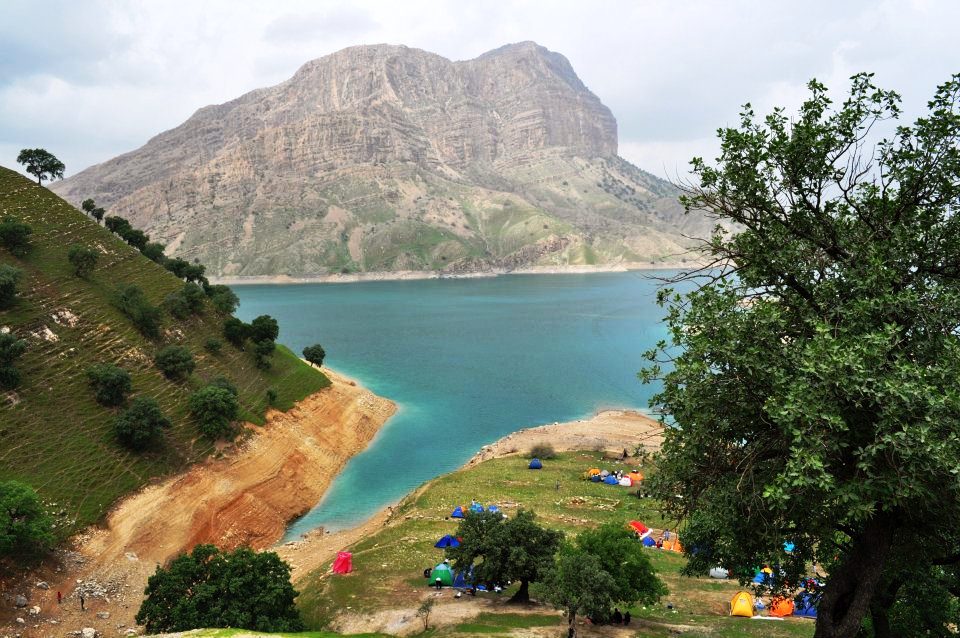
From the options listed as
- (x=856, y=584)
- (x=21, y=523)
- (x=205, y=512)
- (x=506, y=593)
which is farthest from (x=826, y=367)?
(x=205, y=512)

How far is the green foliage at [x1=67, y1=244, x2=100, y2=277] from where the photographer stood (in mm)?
53000

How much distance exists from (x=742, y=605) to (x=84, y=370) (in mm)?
49214

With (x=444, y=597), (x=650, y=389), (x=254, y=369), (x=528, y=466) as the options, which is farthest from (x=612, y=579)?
(x=650, y=389)

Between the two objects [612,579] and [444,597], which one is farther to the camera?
[444,597]

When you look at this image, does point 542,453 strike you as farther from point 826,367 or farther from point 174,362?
point 826,367

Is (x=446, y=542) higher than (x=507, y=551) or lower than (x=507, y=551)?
lower

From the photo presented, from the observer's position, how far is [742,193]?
1276 centimetres

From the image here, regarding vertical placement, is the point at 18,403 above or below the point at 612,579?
above

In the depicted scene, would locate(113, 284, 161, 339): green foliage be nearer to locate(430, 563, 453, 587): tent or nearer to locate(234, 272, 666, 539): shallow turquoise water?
locate(234, 272, 666, 539): shallow turquoise water

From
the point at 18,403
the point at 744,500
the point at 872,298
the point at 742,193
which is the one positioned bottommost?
the point at 18,403

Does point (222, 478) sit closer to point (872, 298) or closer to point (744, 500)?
point (744, 500)

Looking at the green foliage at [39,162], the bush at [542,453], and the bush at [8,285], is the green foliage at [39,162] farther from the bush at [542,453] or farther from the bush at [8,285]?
the bush at [542,453]

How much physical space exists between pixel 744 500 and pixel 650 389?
7778 centimetres

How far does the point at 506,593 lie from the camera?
27.8 meters
